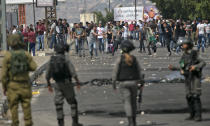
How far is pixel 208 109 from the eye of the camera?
13.7 metres

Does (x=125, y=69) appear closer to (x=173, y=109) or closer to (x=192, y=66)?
(x=192, y=66)

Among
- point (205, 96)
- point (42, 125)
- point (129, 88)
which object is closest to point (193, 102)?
point (129, 88)

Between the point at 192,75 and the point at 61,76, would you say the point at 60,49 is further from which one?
the point at 192,75

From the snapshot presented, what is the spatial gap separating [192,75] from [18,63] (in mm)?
3402

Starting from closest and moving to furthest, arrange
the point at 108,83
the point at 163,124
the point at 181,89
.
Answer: the point at 163,124
the point at 181,89
the point at 108,83

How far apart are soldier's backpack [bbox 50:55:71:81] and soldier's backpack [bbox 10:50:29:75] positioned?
78 cm

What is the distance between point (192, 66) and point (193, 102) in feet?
2.03

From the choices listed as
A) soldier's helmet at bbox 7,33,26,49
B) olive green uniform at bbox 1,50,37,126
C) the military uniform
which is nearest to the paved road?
the military uniform

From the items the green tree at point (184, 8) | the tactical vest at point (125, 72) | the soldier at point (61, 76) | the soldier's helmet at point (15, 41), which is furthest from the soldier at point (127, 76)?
the green tree at point (184, 8)

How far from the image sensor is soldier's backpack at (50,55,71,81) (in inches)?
446

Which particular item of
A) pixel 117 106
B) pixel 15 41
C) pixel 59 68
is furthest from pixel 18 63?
pixel 117 106

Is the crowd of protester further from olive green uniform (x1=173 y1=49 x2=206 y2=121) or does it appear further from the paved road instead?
olive green uniform (x1=173 y1=49 x2=206 y2=121)

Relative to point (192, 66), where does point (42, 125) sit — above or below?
below

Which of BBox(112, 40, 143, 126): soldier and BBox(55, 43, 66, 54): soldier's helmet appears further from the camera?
BBox(55, 43, 66, 54): soldier's helmet
